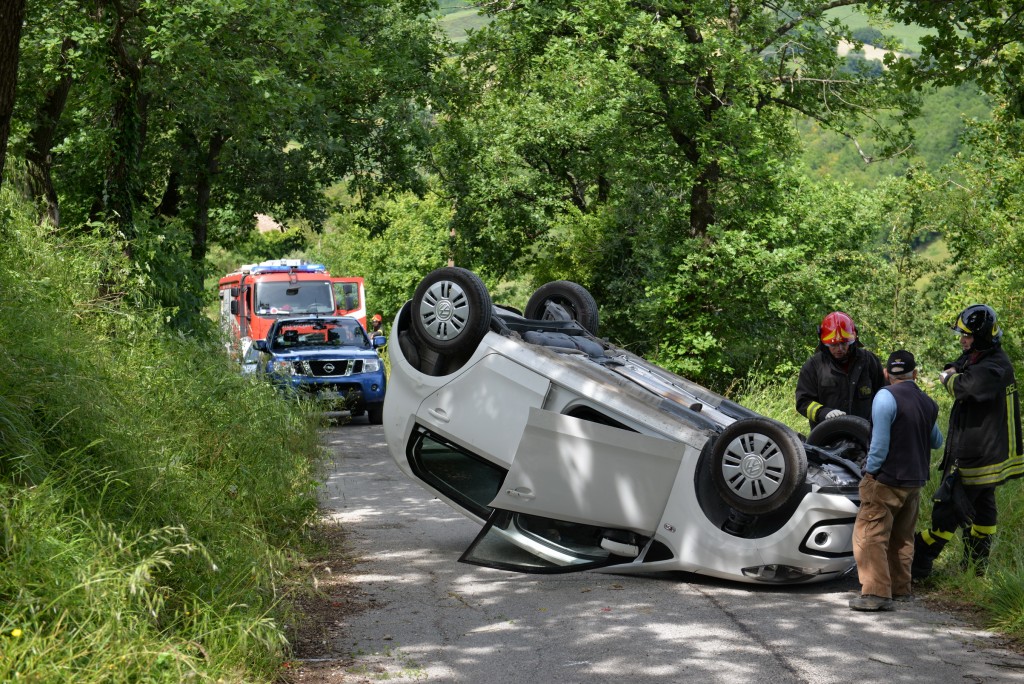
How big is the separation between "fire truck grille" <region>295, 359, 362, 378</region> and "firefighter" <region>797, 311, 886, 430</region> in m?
10.9

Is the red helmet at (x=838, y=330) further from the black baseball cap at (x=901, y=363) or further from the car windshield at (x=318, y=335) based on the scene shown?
the car windshield at (x=318, y=335)

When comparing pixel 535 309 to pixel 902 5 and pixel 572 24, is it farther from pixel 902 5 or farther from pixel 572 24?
pixel 572 24

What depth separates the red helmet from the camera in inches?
316

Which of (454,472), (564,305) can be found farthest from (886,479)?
(564,305)

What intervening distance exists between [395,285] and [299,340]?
92.3 feet

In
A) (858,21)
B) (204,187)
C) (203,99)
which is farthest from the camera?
(204,187)

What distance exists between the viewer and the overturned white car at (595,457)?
22.4 feet

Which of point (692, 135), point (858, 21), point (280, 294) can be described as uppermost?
point (858, 21)

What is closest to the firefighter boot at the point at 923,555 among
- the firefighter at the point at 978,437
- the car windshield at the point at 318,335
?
the firefighter at the point at 978,437

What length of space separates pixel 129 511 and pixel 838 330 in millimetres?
4877

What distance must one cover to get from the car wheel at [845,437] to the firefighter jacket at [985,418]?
0.57 metres

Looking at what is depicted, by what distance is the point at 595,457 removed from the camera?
282 inches

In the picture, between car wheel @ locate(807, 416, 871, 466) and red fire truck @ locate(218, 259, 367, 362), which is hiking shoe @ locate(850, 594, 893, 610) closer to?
car wheel @ locate(807, 416, 871, 466)

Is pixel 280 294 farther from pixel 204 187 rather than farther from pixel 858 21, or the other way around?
pixel 858 21
